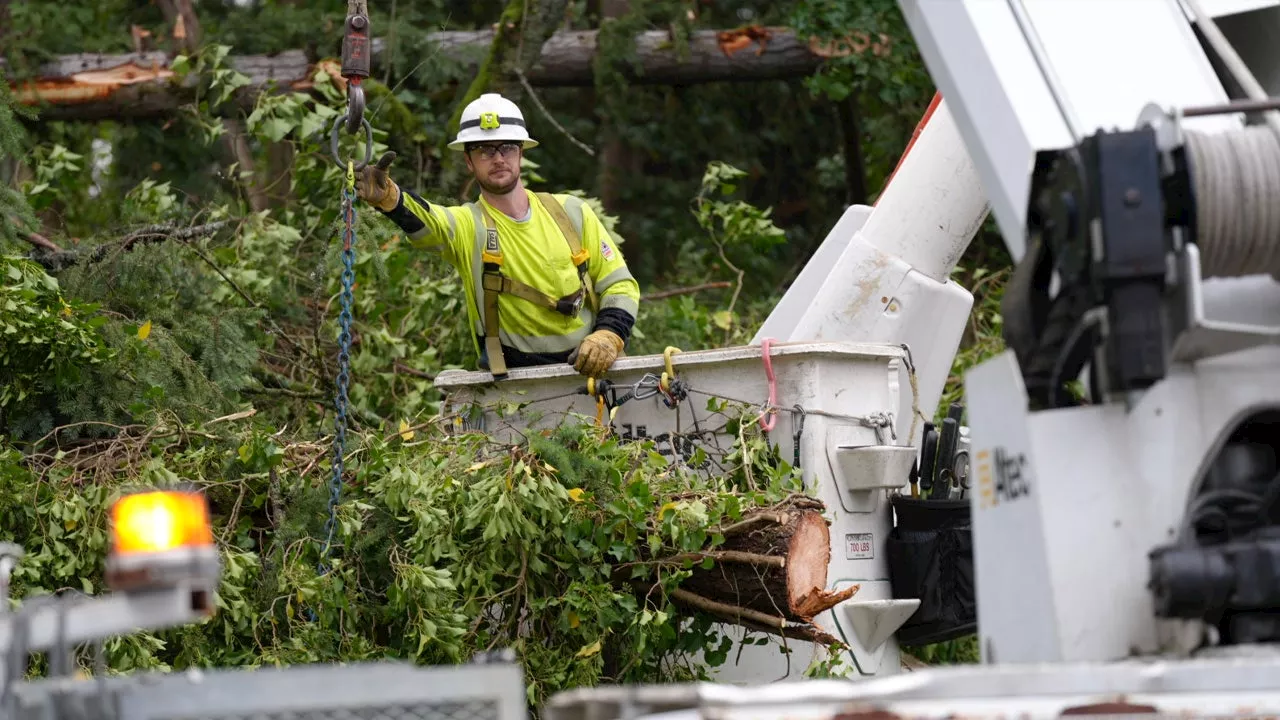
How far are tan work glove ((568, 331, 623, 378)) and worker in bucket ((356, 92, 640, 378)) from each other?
9.2 inches

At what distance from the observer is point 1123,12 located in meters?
3.70

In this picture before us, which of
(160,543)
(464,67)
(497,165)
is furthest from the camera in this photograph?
(464,67)

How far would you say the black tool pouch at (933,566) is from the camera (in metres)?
5.71

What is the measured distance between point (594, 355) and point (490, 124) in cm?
113

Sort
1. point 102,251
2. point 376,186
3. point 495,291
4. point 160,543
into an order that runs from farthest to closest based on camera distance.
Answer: point 102,251 < point 495,291 < point 376,186 < point 160,543

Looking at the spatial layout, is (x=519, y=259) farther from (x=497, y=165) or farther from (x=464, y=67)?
(x=464, y=67)

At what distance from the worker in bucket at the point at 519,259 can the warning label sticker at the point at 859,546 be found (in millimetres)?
1169

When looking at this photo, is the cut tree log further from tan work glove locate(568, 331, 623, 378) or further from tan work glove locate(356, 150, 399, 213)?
tan work glove locate(356, 150, 399, 213)

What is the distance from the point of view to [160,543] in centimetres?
239

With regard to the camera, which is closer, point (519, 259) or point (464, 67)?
point (519, 259)

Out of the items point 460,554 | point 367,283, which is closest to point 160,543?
point 460,554

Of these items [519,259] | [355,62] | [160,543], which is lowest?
[160,543]

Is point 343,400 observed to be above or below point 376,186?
below

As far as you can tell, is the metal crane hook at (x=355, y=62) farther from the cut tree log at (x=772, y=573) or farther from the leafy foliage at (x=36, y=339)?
the cut tree log at (x=772, y=573)
